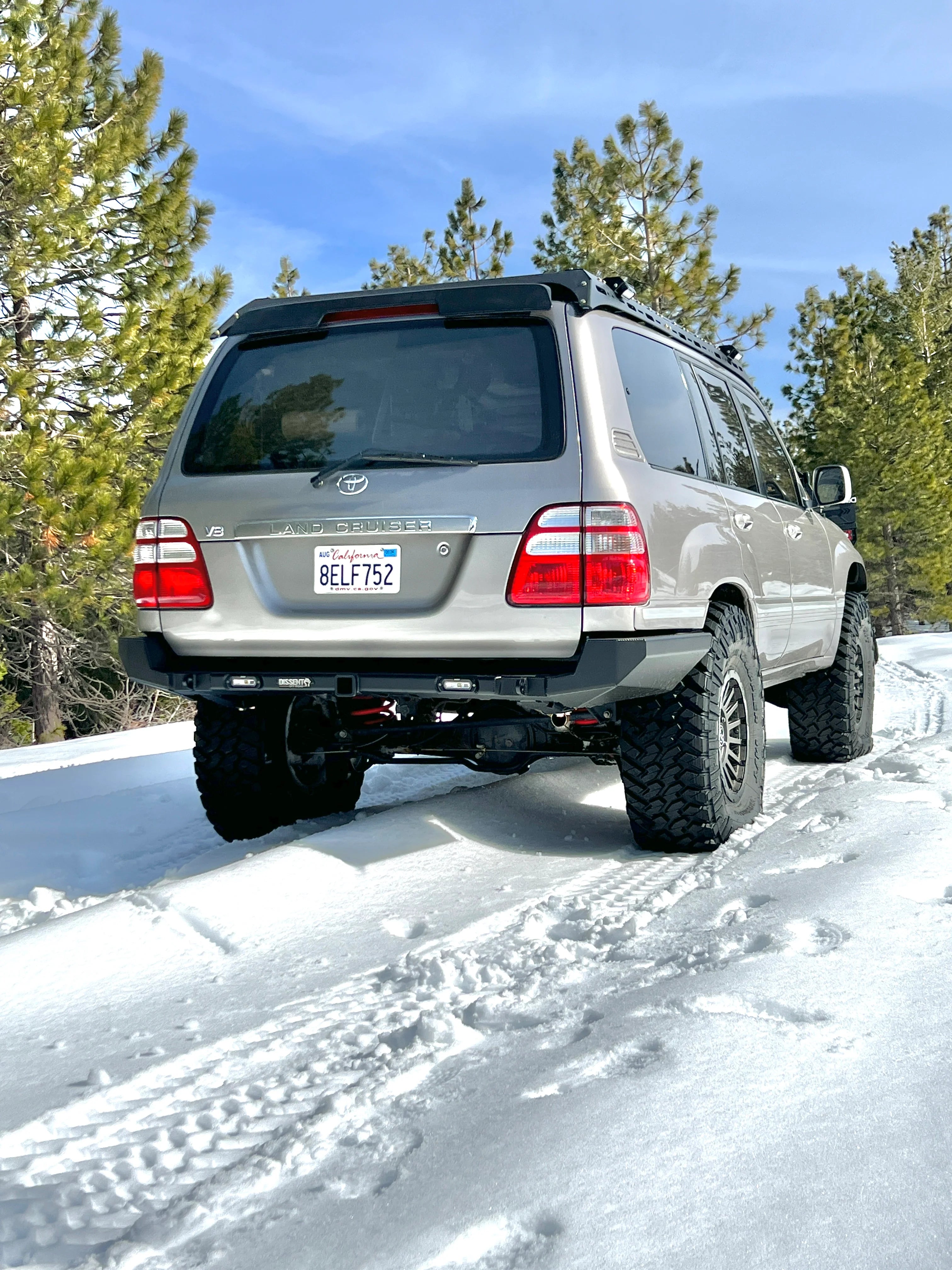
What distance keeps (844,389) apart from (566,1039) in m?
33.4

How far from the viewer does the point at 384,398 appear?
371 centimetres

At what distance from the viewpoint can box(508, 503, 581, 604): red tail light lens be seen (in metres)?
3.41

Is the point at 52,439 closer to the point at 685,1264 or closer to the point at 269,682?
the point at 269,682

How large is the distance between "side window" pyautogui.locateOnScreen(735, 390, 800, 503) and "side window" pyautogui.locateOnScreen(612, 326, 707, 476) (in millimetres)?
1022

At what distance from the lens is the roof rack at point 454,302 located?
11.9 ft

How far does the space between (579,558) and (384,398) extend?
0.88 meters

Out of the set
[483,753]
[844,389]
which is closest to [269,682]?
[483,753]

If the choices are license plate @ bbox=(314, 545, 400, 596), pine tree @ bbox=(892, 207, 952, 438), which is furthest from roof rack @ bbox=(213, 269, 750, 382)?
pine tree @ bbox=(892, 207, 952, 438)

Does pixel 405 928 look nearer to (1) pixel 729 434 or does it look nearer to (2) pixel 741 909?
(2) pixel 741 909

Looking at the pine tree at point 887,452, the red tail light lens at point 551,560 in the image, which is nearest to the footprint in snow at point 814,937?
the red tail light lens at point 551,560

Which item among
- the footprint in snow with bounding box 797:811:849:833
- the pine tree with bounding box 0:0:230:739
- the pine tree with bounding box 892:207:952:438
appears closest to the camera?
the footprint in snow with bounding box 797:811:849:833

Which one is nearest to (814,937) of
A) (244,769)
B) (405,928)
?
(405,928)

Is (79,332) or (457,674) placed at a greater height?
(79,332)

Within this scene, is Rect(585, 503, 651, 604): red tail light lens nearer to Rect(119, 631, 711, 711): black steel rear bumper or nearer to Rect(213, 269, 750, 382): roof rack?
Rect(119, 631, 711, 711): black steel rear bumper
